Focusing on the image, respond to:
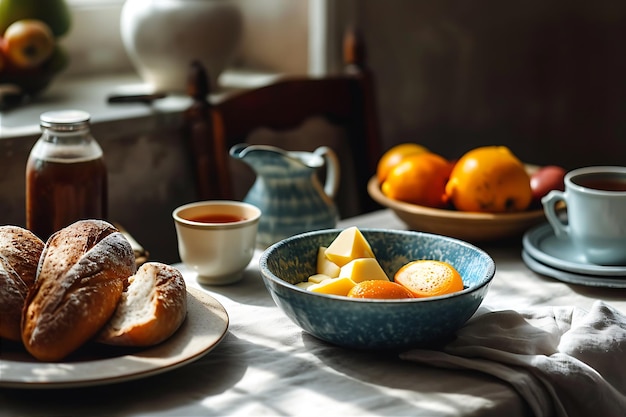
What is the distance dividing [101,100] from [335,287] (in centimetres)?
104

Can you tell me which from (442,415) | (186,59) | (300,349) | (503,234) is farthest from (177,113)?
(442,415)

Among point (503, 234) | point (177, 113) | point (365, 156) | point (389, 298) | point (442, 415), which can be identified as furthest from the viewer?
point (365, 156)

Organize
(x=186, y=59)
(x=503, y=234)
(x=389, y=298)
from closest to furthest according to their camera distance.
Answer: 1. (x=389, y=298)
2. (x=503, y=234)
3. (x=186, y=59)

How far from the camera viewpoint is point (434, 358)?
0.84 meters

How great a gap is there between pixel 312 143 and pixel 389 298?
1160mm

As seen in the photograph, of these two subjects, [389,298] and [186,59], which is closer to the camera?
[389,298]

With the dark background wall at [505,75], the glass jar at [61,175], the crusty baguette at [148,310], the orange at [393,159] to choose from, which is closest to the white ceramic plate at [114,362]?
the crusty baguette at [148,310]

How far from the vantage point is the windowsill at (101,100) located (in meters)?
1.58

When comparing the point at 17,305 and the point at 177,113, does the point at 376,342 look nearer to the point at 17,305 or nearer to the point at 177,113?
the point at 17,305

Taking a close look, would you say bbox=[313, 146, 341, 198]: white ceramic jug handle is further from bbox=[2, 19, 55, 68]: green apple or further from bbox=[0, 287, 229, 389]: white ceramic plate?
bbox=[2, 19, 55, 68]: green apple

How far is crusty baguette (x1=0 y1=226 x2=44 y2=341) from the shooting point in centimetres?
82

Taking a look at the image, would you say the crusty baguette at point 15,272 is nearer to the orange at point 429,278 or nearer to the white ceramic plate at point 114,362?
the white ceramic plate at point 114,362

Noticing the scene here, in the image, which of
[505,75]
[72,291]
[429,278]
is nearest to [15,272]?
[72,291]

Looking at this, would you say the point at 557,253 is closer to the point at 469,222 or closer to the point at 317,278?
the point at 469,222
